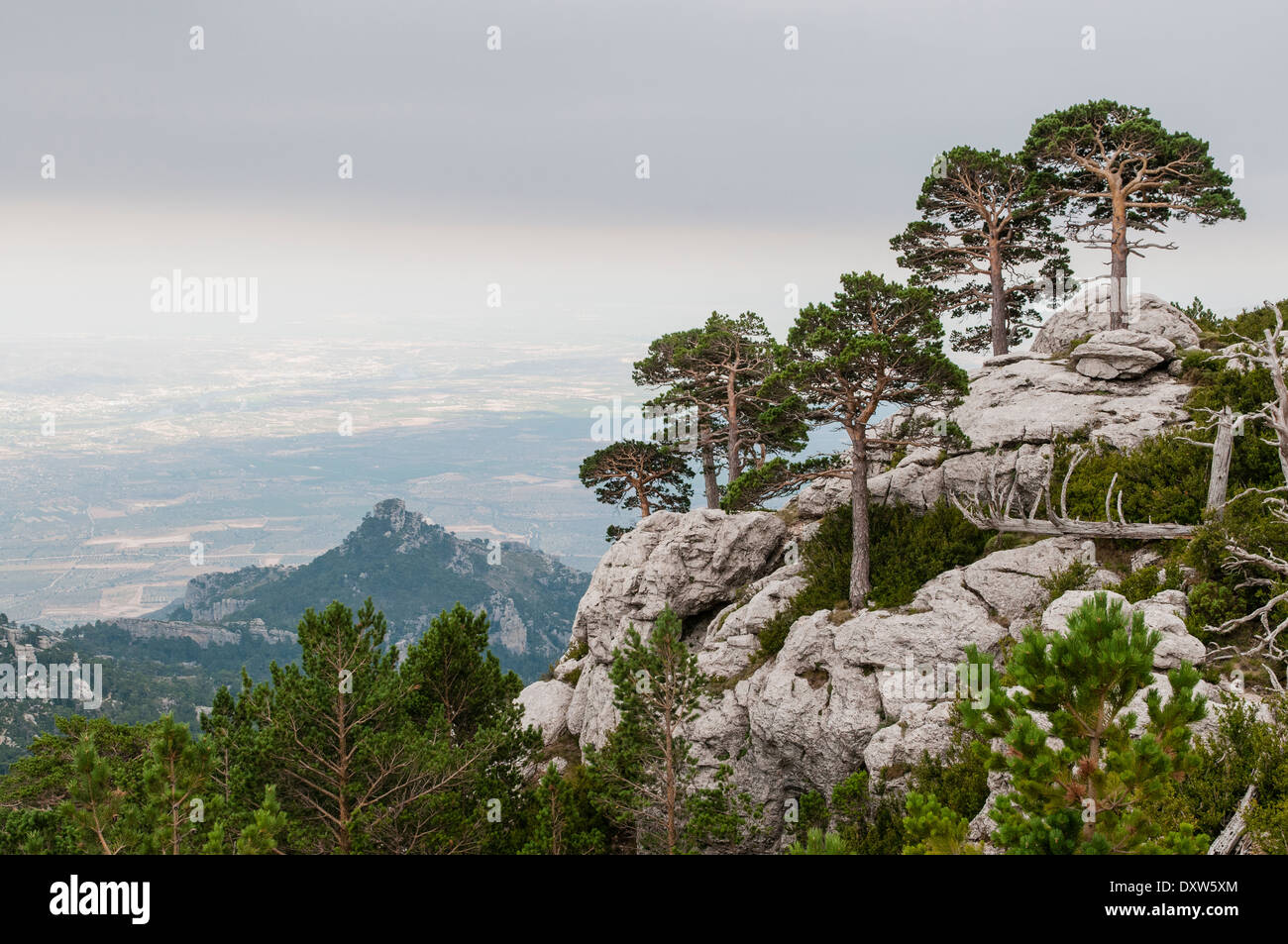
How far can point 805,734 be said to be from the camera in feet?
62.9

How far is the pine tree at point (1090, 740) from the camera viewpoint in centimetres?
843

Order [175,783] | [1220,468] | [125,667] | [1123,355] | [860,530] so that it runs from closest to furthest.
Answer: [175,783]
[1220,468]
[860,530]
[1123,355]
[125,667]

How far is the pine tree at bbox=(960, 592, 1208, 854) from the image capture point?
8430 mm

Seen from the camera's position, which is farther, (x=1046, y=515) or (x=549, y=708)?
(x=549, y=708)

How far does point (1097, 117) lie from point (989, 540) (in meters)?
17.8

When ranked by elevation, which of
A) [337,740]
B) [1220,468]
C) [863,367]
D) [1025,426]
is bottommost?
[337,740]

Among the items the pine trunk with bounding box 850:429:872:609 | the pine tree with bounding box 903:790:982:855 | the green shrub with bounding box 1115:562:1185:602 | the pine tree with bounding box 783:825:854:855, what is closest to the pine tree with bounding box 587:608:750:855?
the pine trunk with bounding box 850:429:872:609

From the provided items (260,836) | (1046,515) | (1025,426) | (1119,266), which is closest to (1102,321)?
(1119,266)

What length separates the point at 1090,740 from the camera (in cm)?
899

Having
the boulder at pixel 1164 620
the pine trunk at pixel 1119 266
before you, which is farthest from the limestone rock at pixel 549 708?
the pine trunk at pixel 1119 266

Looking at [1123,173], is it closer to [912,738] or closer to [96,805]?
[912,738]
